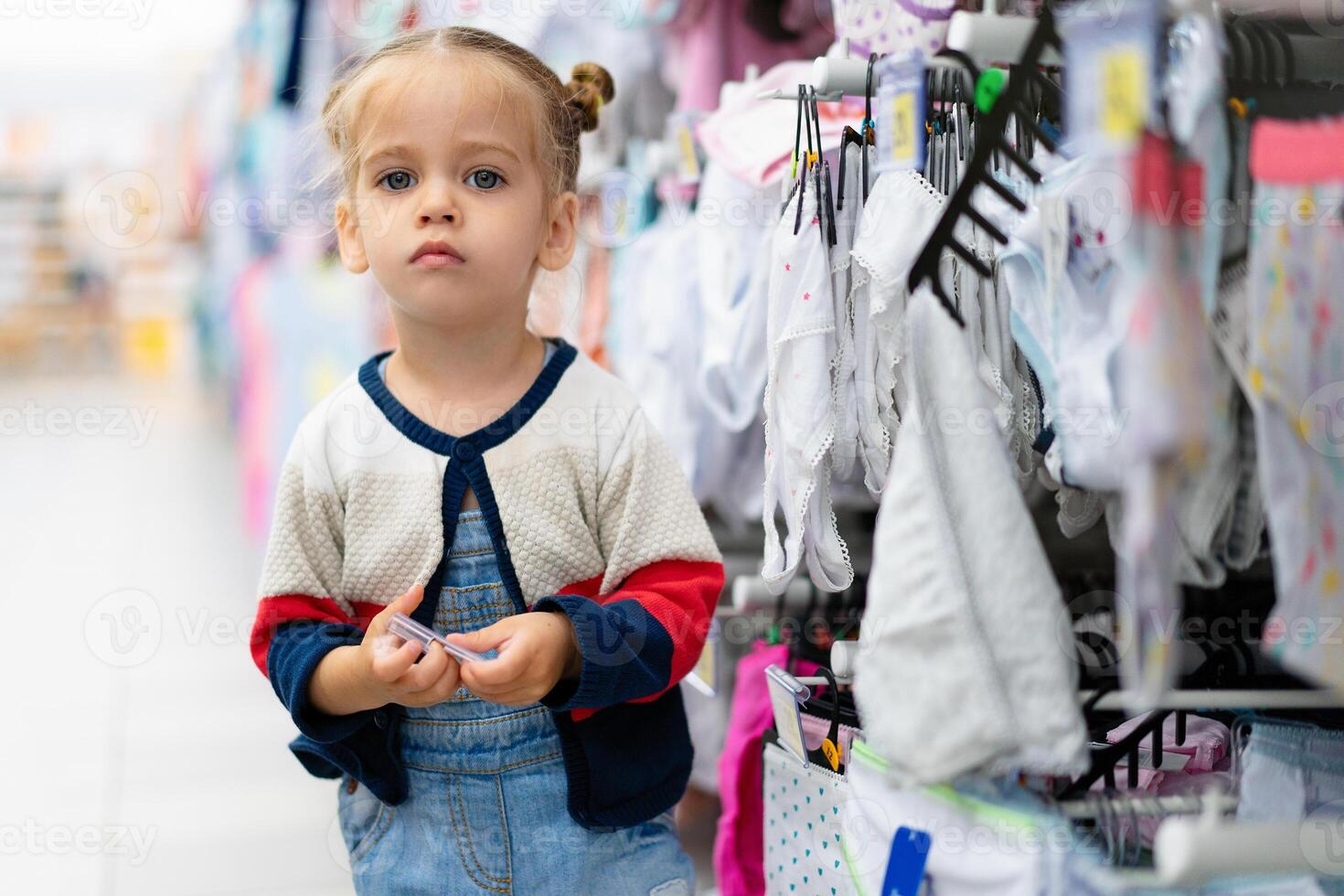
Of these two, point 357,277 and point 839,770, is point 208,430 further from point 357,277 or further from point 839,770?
point 839,770

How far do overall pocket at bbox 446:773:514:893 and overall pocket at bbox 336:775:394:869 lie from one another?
83 mm

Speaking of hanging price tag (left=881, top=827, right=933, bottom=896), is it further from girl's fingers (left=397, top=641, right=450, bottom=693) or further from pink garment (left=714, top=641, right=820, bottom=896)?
pink garment (left=714, top=641, right=820, bottom=896)

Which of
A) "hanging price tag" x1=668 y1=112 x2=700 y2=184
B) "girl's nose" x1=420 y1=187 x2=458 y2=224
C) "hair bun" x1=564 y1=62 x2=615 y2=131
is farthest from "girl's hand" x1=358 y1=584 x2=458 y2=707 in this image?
"hanging price tag" x1=668 y1=112 x2=700 y2=184

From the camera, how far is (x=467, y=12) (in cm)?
234

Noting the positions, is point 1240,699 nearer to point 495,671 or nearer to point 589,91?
point 495,671

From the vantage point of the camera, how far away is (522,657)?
1014 millimetres

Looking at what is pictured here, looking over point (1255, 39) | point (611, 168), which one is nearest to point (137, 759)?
point (611, 168)

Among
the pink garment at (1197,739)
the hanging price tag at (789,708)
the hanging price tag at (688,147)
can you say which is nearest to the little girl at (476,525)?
the hanging price tag at (789,708)

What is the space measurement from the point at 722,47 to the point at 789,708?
1458mm

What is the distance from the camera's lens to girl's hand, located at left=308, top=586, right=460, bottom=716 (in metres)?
1.00

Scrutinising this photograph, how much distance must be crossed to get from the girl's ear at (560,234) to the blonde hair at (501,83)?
14 millimetres

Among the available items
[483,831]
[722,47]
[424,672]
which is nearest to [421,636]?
[424,672]

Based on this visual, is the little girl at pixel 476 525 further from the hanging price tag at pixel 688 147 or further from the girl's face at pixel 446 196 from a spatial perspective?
the hanging price tag at pixel 688 147

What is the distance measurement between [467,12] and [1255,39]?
1691mm
